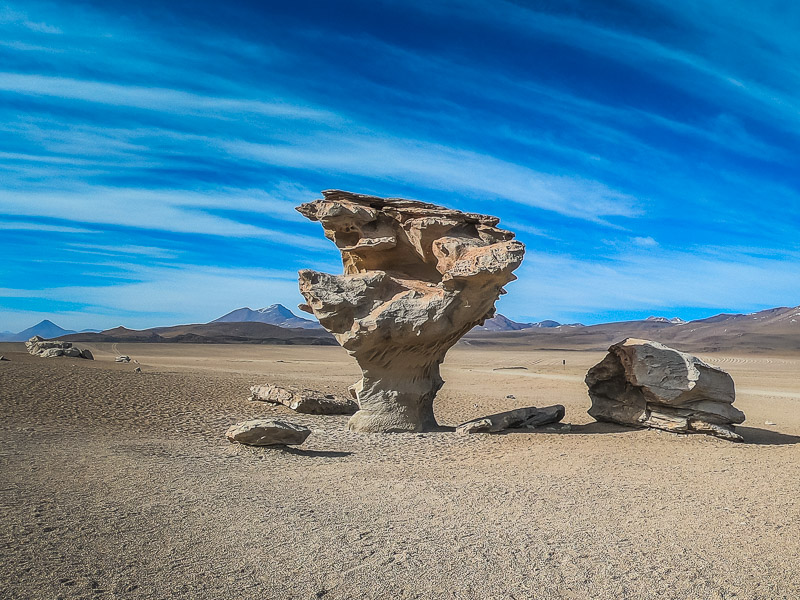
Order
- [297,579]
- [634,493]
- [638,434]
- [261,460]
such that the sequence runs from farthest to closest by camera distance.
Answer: [638,434] → [261,460] → [634,493] → [297,579]

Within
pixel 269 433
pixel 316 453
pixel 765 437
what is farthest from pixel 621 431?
pixel 269 433

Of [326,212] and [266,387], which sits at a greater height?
[326,212]

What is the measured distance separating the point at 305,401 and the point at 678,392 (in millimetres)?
9144

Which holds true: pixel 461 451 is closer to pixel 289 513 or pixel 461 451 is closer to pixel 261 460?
pixel 261 460

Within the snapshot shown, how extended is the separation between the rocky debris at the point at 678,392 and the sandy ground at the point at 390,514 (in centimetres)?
47

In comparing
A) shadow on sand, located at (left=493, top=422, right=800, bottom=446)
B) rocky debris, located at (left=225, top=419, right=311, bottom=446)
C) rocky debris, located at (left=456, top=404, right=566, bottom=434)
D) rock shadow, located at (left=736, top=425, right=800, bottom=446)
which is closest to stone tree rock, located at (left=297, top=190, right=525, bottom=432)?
rocky debris, located at (left=456, top=404, right=566, bottom=434)

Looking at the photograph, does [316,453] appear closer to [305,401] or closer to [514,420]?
[514,420]

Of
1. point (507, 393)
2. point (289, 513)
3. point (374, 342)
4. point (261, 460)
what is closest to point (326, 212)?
point (374, 342)

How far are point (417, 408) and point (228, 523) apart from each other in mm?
7452

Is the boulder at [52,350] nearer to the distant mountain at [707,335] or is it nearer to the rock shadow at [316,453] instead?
the rock shadow at [316,453]

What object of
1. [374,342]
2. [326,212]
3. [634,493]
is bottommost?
[634,493]

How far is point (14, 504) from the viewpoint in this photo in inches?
238

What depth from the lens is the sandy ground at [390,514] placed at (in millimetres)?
4777

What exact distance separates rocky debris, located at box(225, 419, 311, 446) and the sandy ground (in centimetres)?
23
